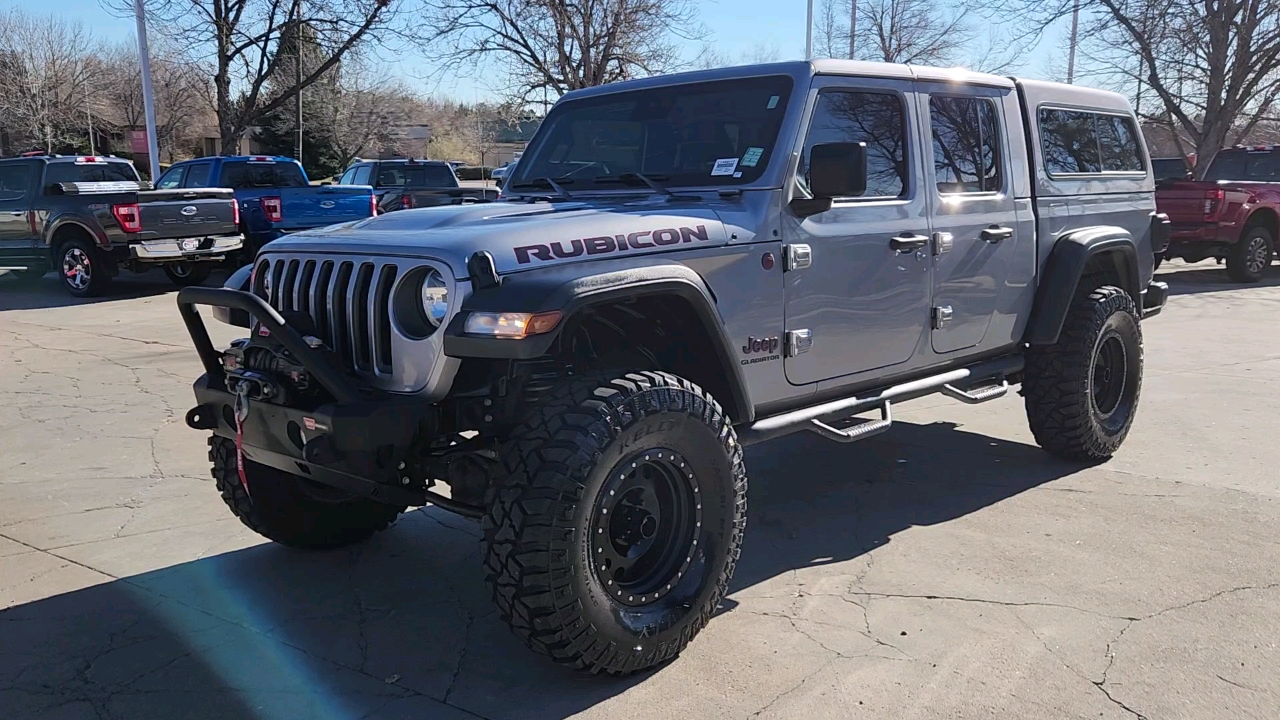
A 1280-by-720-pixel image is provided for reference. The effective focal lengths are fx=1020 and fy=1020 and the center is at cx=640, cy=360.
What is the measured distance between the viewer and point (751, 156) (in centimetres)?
399

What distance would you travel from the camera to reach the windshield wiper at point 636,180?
4.06 metres

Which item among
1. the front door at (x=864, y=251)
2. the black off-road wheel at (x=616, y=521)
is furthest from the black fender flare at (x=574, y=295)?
the front door at (x=864, y=251)

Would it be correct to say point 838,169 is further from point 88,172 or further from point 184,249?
point 88,172

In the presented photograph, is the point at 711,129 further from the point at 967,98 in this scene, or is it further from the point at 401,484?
the point at 401,484

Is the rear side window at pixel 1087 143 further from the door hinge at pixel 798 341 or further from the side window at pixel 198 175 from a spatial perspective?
the side window at pixel 198 175

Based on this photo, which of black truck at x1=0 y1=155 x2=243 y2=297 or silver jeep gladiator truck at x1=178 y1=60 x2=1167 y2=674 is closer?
silver jeep gladiator truck at x1=178 y1=60 x2=1167 y2=674

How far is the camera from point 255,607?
387cm

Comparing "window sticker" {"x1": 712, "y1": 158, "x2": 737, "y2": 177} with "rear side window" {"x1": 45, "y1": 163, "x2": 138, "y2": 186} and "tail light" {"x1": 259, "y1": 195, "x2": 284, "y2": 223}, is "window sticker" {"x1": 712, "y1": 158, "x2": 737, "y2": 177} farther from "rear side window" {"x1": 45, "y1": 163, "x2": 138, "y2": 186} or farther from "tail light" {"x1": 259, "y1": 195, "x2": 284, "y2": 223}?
"rear side window" {"x1": 45, "y1": 163, "x2": 138, "y2": 186}

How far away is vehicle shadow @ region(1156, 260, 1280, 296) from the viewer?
1410 centimetres

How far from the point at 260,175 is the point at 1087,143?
1248 centimetres

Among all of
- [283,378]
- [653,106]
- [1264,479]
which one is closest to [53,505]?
[283,378]

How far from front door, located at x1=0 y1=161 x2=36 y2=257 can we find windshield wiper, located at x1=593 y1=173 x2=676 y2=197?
39.3 ft

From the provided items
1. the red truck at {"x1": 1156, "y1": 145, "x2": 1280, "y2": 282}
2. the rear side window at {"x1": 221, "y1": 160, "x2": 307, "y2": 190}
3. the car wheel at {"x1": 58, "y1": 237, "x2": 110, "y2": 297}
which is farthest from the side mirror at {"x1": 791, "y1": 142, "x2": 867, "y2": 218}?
the rear side window at {"x1": 221, "y1": 160, "x2": 307, "y2": 190}

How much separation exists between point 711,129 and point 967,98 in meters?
1.54
